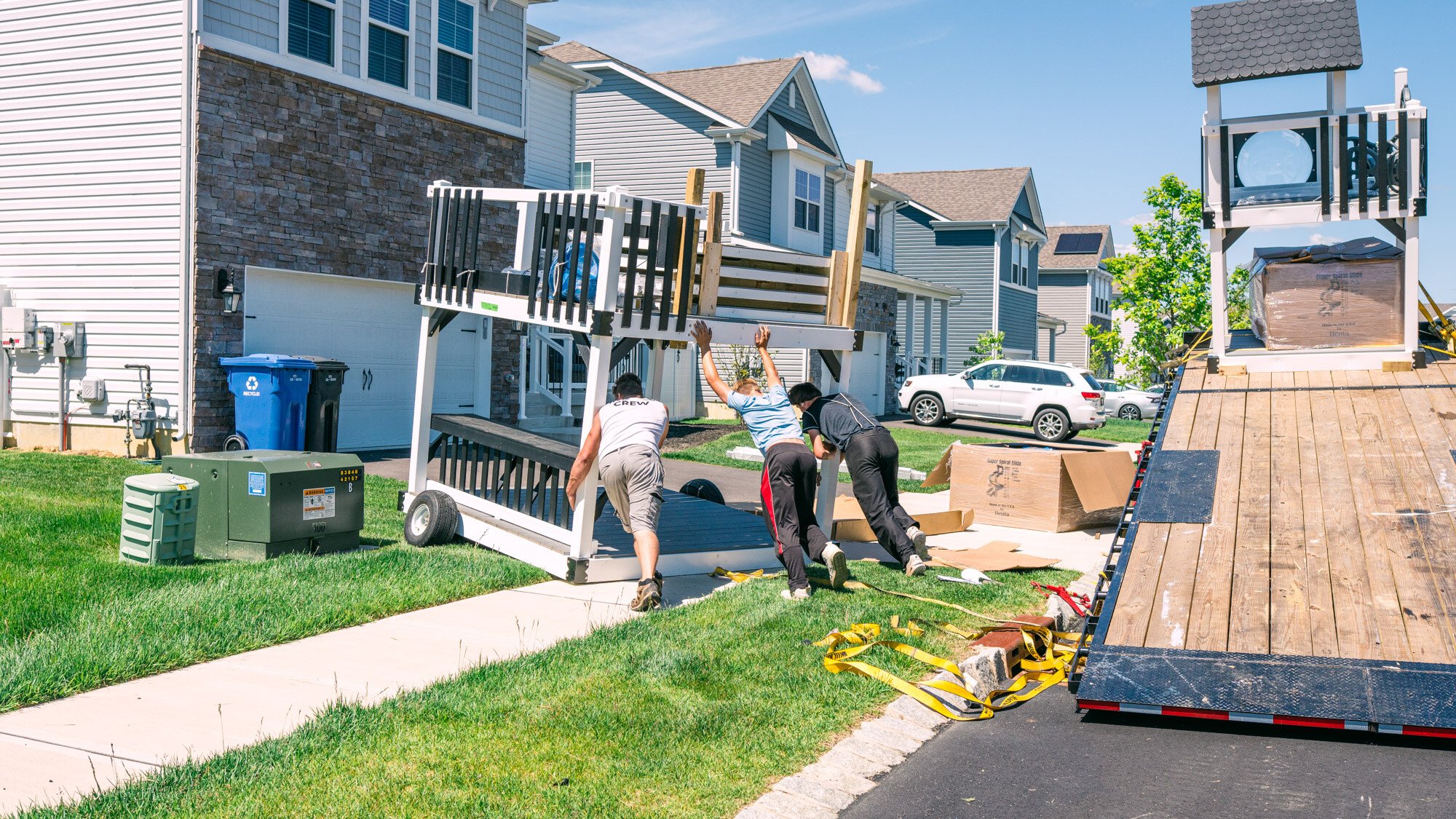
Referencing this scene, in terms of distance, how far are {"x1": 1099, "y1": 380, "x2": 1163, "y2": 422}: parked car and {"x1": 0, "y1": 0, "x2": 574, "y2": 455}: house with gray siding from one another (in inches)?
892

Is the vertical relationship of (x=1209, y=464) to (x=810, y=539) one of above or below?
above

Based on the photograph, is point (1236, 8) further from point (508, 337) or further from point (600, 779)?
point (508, 337)

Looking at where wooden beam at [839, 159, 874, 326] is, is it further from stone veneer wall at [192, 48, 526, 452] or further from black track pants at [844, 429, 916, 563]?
stone veneer wall at [192, 48, 526, 452]

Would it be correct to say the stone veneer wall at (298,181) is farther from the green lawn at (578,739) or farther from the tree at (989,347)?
the tree at (989,347)

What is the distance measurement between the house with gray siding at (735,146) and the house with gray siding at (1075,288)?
27777 mm

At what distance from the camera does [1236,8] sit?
10.0 metres

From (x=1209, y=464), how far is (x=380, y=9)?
13.0 metres

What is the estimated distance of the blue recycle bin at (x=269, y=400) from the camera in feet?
43.4

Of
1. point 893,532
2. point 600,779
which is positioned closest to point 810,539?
point 893,532

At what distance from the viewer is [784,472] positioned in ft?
26.0

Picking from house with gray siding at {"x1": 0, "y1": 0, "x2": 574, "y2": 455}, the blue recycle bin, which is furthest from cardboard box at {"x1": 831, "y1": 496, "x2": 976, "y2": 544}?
the blue recycle bin

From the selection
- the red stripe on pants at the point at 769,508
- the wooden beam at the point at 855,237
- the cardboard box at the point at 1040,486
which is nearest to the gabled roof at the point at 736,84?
the cardboard box at the point at 1040,486

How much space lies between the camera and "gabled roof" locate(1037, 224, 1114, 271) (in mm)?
55841

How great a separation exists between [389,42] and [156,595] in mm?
11413
